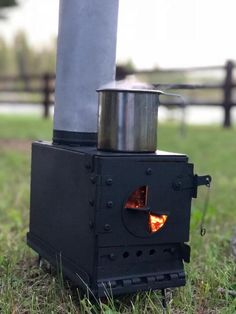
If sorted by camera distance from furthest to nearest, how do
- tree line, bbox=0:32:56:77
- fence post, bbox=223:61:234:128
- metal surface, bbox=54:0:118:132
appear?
1. tree line, bbox=0:32:56:77
2. fence post, bbox=223:61:234:128
3. metal surface, bbox=54:0:118:132

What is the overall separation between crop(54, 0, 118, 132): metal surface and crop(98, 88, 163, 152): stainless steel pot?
0.92 feet

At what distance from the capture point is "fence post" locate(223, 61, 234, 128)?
385 inches

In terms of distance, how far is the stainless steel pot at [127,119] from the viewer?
1896 mm

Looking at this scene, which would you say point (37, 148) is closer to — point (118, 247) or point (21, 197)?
point (118, 247)

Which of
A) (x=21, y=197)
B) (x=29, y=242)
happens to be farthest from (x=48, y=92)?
(x=29, y=242)

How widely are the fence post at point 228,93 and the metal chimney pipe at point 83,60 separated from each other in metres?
7.80

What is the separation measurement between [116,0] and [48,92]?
11.9m

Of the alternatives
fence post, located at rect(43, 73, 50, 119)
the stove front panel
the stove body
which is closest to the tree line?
fence post, located at rect(43, 73, 50, 119)

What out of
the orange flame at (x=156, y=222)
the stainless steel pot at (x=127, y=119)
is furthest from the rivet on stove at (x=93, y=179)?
the orange flame at (x=156, y=222)

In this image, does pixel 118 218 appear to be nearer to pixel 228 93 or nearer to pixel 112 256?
pixel 112 256

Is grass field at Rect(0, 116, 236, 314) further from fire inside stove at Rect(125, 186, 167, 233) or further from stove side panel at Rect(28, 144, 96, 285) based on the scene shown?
fire inside stove at Rect(125, 186, 167, 233)

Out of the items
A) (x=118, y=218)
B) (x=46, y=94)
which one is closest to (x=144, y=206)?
(x=118, y=218)

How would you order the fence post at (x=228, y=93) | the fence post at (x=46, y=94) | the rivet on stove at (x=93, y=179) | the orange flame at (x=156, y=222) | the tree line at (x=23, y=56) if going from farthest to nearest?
the tree line at (x=23, y=56) < the fence post at (x=46, y=94) < the fence post at (x=228, y=93) < the orange flame at (x=156, y=222) < the rivet on stove at (x=93, y=179)

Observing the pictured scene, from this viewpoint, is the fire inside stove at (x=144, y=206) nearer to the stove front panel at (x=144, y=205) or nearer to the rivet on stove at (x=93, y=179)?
the stove front panel at (x=144, y=205)
